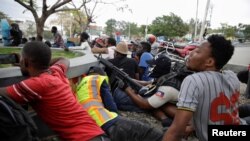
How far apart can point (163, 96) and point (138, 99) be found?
34cm

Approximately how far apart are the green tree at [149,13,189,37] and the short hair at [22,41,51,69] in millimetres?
46835

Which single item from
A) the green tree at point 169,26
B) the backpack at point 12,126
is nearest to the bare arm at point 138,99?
the backpack at point 12,126

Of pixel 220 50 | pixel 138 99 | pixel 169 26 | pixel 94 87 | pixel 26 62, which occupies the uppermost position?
pixel 220 50

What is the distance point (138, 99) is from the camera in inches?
156

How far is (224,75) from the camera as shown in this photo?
89.1 inches

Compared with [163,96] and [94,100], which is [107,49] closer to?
[163,96]

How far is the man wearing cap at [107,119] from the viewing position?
9.15ft

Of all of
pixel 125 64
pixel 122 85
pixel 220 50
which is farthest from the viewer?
pixel 125 64

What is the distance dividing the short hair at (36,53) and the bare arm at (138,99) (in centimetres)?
175

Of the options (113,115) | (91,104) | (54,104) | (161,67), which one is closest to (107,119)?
(113,115)

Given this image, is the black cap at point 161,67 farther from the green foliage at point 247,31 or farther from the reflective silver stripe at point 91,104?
the green foliage at point 247,31

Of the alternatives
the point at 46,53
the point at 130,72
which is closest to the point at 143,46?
the point at 130,72

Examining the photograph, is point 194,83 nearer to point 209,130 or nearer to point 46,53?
point 209,130

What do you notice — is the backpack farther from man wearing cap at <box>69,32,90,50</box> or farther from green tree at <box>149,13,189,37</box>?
green tree at <box>149,13,189,37</box>
